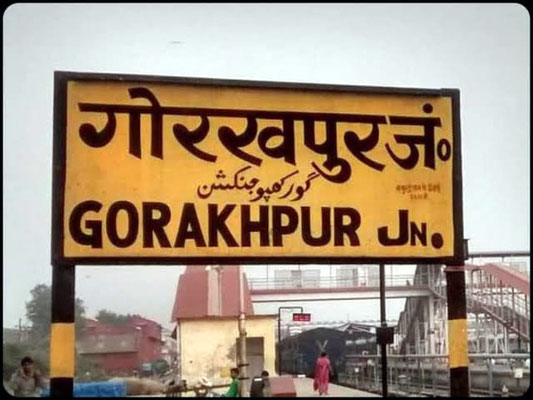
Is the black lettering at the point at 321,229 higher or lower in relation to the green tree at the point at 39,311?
higher

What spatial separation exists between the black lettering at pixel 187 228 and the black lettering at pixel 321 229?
85cm

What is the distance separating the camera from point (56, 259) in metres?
6.05

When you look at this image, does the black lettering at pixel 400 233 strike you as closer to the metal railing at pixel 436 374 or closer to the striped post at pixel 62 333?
the striped post at pixel 62 333

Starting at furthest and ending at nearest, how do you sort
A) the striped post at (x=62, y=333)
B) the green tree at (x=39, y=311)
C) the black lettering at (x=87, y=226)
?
the green tree at (x=39, y=311) → the black lettering at (x=87, y=226) → the striped post at (x=62, y=333)

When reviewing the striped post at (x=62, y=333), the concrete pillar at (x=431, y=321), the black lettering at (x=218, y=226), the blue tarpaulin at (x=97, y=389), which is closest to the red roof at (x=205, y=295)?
the concrete pillar at (x=431, y=321)

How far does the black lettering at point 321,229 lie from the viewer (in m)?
6.52

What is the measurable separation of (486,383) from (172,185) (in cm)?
1033

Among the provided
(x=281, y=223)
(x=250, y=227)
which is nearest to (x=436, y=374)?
(x=281, y=223)

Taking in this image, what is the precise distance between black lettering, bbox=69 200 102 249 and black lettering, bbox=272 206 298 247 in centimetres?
139

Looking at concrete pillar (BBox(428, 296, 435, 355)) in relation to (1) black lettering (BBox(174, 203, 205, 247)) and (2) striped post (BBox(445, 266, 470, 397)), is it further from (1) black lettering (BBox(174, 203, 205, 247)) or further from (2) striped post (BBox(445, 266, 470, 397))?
(1) black lettering (BBox(174, 203, 205, 247))

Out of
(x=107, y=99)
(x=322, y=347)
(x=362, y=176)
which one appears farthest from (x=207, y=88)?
(x=322, y=347)

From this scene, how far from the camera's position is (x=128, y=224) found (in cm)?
623

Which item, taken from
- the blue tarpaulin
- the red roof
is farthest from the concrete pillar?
the blue tarpaulin

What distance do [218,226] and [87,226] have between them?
1.02 metres
